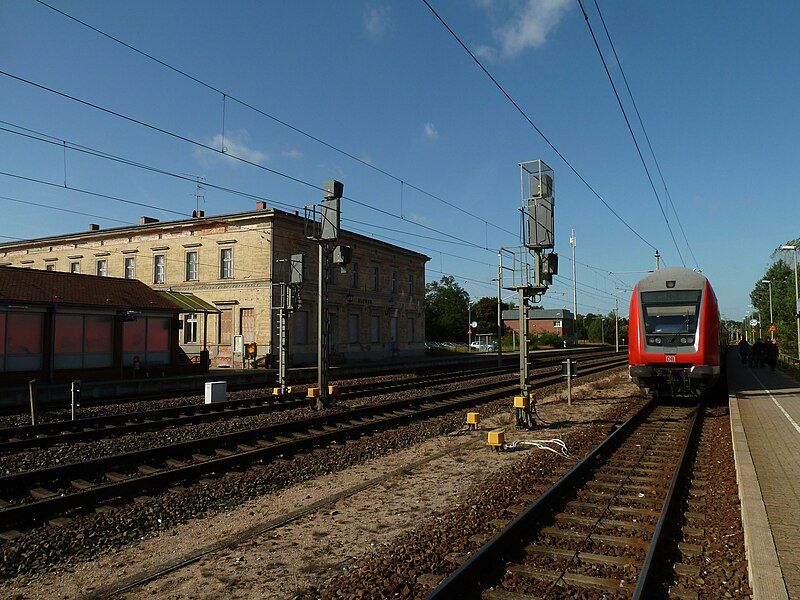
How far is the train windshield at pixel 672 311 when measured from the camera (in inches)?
598

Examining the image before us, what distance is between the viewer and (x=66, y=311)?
70.5 feet

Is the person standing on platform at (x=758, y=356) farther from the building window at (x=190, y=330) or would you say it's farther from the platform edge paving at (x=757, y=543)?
the building window at (x=190, y=330)

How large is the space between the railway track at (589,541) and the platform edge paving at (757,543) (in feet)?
2.18

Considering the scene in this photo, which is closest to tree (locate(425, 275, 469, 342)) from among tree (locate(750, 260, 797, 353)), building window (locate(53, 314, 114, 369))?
tree (locate(750, 260, 797, 353))

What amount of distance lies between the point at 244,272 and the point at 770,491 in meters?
31.7

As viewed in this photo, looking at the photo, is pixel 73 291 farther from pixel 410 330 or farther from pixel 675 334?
pixel 410 330

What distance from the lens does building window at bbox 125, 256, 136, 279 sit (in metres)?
39.7

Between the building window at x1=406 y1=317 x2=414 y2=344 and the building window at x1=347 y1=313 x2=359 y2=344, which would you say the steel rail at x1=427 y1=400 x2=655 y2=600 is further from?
the building window at x1=406 y1=317 x2=414 y2=344

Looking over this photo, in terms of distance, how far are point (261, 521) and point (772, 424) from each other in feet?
35.0

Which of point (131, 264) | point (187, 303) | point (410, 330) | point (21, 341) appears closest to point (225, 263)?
point (131, 264)

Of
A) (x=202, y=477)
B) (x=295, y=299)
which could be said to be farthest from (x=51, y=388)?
(x=202, y=477)

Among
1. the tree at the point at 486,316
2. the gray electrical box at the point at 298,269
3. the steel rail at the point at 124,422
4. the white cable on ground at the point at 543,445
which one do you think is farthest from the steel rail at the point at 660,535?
the tree at the point at 486,316

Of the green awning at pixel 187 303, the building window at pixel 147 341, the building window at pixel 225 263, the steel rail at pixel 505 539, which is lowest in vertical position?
the steel rail at pixel 505 539

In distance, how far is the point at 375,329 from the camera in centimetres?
4416
